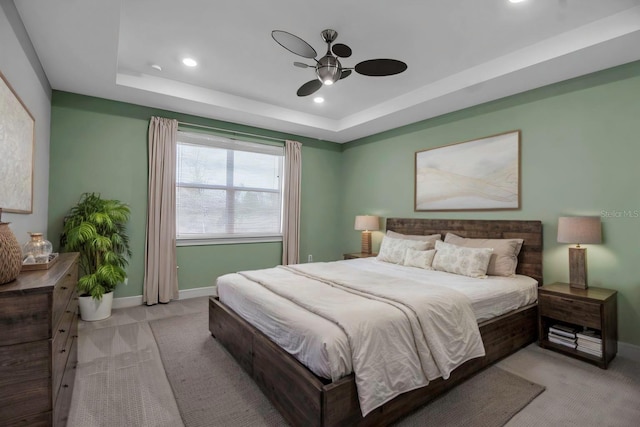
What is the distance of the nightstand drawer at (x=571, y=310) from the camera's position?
254 centimetres

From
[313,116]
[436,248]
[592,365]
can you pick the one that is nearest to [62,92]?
[313,116]

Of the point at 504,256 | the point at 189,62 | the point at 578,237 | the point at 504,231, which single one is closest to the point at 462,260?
the point at 504,256

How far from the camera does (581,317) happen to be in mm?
2611

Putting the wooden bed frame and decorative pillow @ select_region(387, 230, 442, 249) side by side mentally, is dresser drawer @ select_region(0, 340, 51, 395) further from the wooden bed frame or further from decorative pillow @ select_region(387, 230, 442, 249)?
decorative pillow @ select_region(387, 230, 442, 249)

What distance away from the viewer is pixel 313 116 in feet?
16.3

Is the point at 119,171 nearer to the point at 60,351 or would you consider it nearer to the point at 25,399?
the point at 60,351

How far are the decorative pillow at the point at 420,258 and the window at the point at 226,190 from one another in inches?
90.8

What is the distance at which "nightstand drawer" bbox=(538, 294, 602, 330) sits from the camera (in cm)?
254

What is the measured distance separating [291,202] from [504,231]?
10.4 ft

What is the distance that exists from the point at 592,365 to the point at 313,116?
4.45 meters

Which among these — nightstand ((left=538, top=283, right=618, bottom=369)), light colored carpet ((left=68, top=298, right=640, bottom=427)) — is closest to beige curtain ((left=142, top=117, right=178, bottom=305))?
light colored carpet ((left=68, top=298, right=640, bottom=427))

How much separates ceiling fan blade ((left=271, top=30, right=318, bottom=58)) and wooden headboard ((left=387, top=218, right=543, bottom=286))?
282 centimetres

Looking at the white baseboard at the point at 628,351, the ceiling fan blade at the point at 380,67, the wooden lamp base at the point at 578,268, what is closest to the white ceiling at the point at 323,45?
the ceiling fan blade at the point at 380,67

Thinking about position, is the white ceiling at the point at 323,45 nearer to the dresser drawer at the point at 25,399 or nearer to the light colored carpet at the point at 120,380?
the dresser drawer at the point at 25,399
